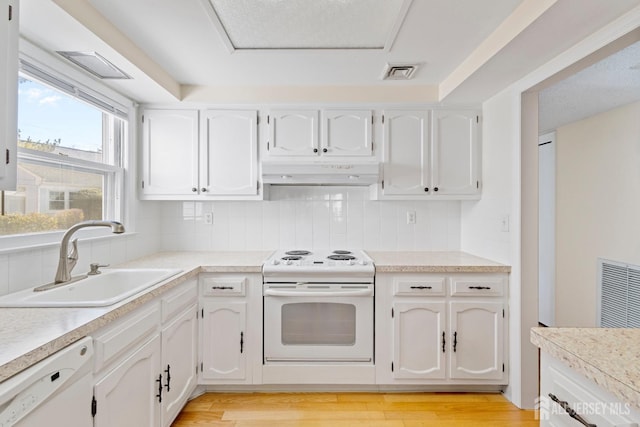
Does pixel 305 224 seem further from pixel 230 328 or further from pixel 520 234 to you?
pixel 520 234

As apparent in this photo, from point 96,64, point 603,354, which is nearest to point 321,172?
point 96,64

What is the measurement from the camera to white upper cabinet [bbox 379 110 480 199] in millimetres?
2568

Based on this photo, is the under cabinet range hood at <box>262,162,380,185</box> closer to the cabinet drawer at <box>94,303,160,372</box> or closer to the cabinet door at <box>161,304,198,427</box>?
the cabinet door at <box>161,304,198,427</box>

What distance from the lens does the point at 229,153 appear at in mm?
2570

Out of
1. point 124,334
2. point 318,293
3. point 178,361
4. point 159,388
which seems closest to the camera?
point 124,334

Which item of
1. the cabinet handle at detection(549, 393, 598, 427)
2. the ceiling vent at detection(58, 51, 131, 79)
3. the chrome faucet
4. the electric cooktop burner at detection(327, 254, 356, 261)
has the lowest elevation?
the cabinet handle at detection(549, 393, 598, 427)

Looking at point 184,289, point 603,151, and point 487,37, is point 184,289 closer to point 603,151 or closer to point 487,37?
point 487,37

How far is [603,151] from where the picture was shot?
3.20 m

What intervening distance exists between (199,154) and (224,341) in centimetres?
142

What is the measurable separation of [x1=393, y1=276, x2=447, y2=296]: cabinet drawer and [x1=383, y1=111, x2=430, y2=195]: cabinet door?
0.71 meters

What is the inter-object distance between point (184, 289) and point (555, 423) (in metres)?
1.86

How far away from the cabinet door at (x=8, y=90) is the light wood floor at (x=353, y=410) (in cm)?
170

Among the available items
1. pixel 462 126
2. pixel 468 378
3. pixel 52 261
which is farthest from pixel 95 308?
pixel 462 126

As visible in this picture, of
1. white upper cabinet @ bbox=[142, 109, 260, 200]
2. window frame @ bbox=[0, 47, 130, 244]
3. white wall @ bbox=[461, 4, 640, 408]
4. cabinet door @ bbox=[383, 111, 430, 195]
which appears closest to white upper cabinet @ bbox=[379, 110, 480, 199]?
cabinet door @ bbox=[383, 111, 430, 195]
